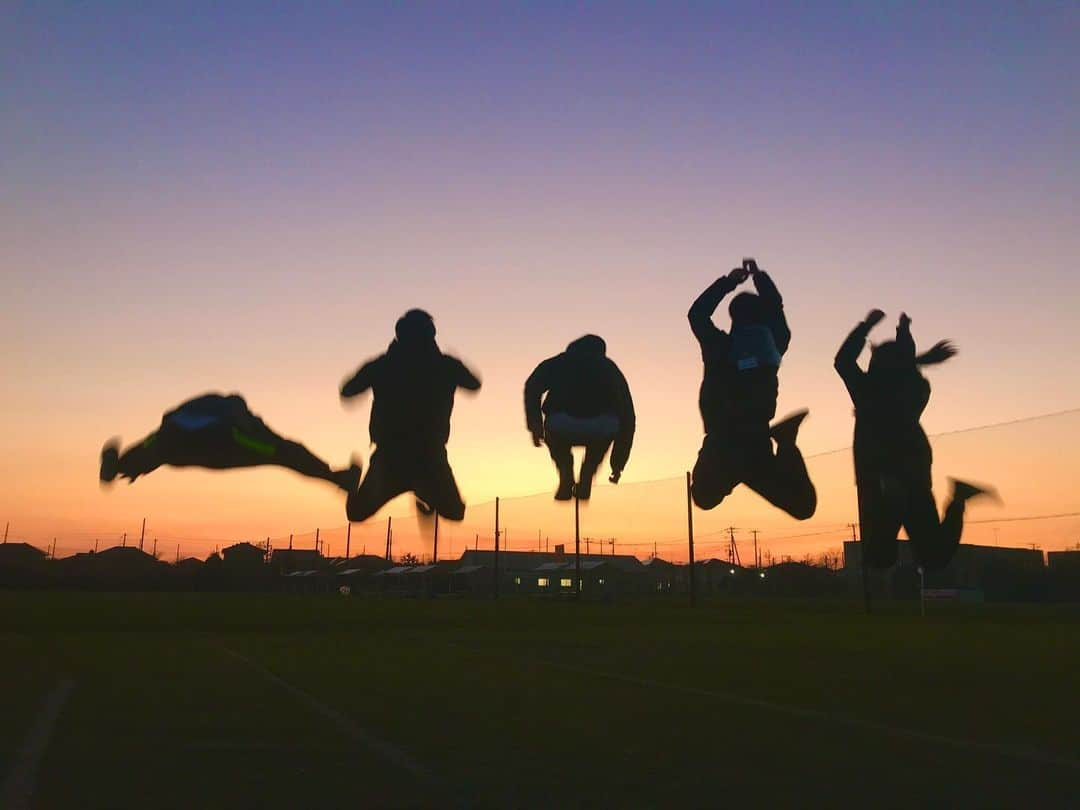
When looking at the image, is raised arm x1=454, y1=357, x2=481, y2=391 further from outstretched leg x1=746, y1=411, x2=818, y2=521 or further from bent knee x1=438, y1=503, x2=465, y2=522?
outstretched leg x1=746, y1=411, x2=818, y2=521

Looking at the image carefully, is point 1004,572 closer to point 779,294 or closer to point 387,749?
point 779,294

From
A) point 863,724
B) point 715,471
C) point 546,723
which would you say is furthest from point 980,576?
point 546,723

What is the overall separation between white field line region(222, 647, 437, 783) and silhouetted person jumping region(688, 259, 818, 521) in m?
3.68

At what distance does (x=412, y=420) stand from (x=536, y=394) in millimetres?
1063

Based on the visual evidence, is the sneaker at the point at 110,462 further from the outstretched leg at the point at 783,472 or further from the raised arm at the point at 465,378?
the outstretched leg at the point at 783,472

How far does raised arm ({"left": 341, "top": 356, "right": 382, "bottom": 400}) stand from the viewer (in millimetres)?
7613

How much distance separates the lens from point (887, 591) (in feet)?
61.6

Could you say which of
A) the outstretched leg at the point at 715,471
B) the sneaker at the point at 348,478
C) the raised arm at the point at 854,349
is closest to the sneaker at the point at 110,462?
the sneaker at the point at 348,478

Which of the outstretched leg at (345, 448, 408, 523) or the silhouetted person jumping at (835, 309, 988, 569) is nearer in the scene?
the outstretched leg at (345, 448, 408, 523)

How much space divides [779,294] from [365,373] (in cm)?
366

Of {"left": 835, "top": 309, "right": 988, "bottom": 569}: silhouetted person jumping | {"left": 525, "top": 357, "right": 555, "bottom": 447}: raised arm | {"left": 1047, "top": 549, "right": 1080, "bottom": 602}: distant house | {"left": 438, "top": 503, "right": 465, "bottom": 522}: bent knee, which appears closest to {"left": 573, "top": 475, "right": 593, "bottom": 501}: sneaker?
{"left": 525, "top": 357, "right": 555, "bottom": 447}: raised arm

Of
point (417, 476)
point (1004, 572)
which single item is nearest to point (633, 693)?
point (417, 476)

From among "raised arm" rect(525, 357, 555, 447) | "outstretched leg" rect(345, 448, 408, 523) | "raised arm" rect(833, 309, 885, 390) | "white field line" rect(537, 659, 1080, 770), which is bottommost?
"white field line" rect(537, 659, 1080, 770)

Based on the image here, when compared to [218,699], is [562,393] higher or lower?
higher
